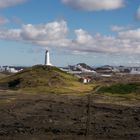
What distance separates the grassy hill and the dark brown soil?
21.9 m

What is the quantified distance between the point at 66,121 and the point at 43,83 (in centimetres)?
3844

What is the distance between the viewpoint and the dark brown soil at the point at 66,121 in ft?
92.8

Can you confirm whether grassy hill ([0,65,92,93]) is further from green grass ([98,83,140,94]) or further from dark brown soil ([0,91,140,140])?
dark brown soil ([0,91,140,140])

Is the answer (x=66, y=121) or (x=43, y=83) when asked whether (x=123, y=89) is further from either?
(x=66, y=121)

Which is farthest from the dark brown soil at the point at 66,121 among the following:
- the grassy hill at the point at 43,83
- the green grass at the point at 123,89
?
the grassy hill at the point at 43,83

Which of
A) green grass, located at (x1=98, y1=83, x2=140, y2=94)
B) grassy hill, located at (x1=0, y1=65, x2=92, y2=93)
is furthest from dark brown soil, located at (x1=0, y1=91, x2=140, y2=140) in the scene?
grassy hill, located at (x1=0, y1=65, x2=92, y2=93)

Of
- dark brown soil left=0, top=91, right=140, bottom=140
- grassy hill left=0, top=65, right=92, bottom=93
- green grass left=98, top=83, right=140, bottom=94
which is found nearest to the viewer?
dark brown soil left=0, top=91, right=140, bottom=140

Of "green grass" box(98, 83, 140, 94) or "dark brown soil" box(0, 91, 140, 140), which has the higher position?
"green grass" box(98, 83, 140, 94)

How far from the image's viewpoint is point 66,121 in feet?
112

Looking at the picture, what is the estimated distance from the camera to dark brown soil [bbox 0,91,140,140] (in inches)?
1114

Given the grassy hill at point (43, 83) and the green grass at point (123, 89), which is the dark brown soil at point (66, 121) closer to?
the green grass at point (123, 89)

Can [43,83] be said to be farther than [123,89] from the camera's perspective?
Yes

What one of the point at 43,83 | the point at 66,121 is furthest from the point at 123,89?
the point at 66,121

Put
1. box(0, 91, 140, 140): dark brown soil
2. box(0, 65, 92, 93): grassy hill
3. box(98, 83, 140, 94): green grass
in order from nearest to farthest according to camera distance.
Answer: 1. box(0, 91, 140, 140): dark brown soil
2. box(98, 83, 140, 94): green grass
3. box(0, 65, 92, 93): grassy hill
